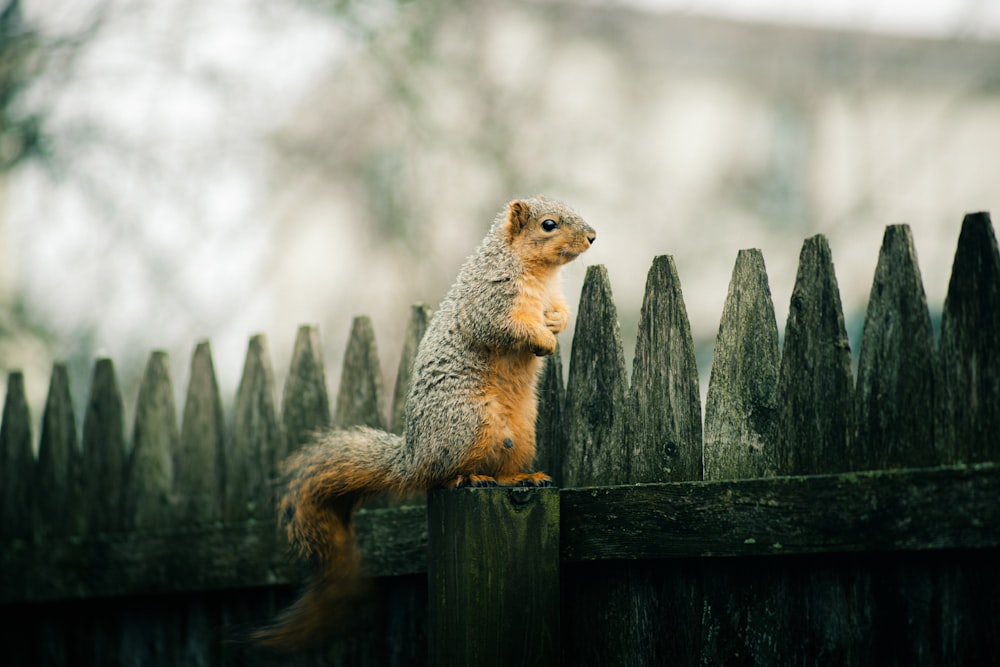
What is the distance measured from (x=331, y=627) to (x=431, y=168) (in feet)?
19.6

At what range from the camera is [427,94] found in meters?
8.13

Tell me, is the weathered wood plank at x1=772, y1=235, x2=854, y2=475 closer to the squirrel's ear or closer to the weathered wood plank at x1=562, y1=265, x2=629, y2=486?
the weathered wood plank at x1=562, y1=265, x2=629, y2=486

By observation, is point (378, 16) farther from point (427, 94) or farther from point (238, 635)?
point (238, 635)

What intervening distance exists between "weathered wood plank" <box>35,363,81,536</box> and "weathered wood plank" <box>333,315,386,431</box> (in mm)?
1198

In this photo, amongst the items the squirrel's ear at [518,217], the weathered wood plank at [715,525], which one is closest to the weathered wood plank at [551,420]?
the weathered wood plank at [715,525]

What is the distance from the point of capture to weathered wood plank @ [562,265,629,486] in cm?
245

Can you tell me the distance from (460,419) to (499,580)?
40cm

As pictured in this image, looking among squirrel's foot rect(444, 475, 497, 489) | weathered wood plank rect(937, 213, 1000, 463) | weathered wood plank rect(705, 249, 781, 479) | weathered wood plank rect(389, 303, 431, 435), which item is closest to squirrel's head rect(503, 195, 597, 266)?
weathered wood plank rect(389, 303, 431, 435)

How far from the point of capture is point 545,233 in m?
2.70

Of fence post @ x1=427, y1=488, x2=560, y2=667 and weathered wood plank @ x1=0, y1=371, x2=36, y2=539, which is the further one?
weathered wood plank @ x1=0, y1=371, x2=36, y2=539

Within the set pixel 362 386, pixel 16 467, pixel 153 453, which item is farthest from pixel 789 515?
pixel 16 467

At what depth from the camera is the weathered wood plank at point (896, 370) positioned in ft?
6.74

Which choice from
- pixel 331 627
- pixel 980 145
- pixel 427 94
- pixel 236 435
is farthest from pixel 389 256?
pixel 980 145

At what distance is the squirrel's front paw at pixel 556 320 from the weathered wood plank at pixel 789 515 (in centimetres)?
45
